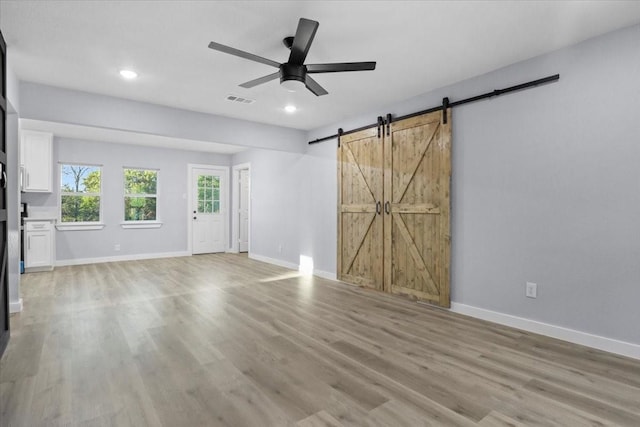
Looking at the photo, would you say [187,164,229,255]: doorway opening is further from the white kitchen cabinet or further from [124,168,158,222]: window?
the white kitchen cabinet

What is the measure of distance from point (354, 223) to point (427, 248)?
1.34 meters

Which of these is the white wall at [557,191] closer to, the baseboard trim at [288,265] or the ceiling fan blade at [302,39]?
the ceiling fan blade at [302,39]

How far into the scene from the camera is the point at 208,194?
8.73 m

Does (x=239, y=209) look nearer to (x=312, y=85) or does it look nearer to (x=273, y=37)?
(x=312, y=85)

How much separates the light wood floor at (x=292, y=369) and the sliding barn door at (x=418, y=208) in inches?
14.9

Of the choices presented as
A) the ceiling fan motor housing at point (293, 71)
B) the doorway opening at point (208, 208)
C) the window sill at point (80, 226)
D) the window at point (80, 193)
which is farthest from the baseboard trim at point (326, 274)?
the window at point (80, 193)

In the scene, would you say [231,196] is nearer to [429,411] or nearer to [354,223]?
[354,223]

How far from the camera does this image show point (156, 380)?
7.38 feet

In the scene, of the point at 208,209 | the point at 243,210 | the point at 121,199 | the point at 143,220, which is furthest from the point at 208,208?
the point at 121,199

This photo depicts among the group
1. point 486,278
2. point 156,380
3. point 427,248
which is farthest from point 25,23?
point 486,278

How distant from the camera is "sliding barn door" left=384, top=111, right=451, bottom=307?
3928 mm

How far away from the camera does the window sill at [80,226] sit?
677cm

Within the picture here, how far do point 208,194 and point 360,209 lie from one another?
5102 millimetres

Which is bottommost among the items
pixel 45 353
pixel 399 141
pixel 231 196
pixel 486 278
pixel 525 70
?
pixel 45 353
